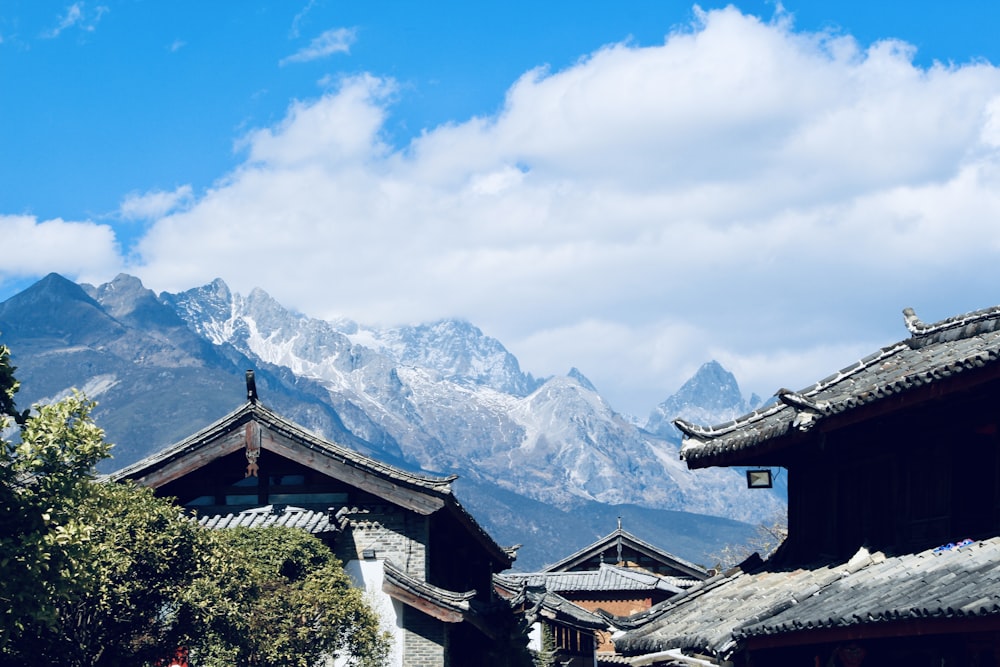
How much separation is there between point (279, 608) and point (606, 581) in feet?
182

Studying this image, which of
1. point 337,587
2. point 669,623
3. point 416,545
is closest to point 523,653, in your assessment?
point 416,545

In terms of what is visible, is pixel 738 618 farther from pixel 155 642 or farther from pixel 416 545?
pixel 416 545

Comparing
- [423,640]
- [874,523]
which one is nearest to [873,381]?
[874,523]

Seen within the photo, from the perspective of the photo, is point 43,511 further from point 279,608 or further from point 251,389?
point 251,389

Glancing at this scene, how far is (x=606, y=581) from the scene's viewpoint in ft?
264

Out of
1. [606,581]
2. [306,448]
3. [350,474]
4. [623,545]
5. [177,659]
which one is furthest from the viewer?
[623,545]

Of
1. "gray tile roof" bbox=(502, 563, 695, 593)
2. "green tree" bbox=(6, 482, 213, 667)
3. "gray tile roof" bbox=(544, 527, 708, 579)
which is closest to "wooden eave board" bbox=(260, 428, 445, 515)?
"green tree" bbox=(6, 482, 213, 667)

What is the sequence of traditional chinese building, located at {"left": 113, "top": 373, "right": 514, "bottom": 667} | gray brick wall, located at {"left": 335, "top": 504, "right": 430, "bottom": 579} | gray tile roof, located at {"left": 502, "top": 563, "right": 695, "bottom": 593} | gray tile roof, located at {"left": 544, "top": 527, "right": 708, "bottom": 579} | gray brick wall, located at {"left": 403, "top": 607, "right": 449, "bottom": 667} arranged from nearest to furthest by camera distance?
gray brick wall, located at {"left": 403, "top": 607, "right": 449, "bottom": 667} < traditional chinese building, located at {"left": 113, "top": 373, "right": 514, "bottom": 667} < gray brick wall, located at {"left": 335, "top": 504, "right": 430, "bottom": 579} < gray tile roof, located at {"left": 502, "top": 563, "right": 695, "bottom": 593} < gray tile roof, located at {"left": 544, "top": 527, "right": 708, "bottom": 579}

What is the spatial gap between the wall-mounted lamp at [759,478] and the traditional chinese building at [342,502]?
35.5 ft

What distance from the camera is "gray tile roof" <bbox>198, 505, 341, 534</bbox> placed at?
3300cm

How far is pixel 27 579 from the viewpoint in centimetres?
1872

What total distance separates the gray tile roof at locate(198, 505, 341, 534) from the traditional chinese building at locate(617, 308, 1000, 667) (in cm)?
1107

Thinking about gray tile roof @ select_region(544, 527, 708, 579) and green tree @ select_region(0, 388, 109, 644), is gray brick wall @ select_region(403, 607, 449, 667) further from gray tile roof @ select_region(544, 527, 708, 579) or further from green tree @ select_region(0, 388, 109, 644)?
gray tile roof @ select_region(544, 527, 708, 579)

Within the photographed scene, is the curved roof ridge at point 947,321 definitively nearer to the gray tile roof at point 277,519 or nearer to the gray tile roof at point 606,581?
the gray tile roof at point 277,519
